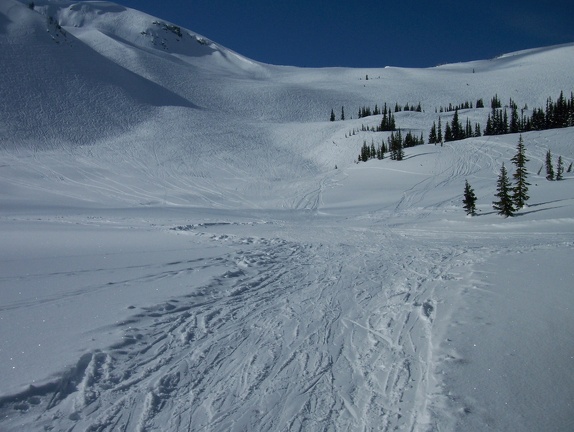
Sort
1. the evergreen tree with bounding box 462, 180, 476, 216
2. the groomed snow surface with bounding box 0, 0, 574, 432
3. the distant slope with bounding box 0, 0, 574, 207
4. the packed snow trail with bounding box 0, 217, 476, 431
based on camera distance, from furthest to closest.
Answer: the distant slope with bounding box 0, 0, 574, 207, the evergreen tree with bounding box 462, 180, 476, 216, the groomed snow surface with bounding box 0, 0, 574, 432, the packed snow trail with bounding box 0, 217, 476, 431

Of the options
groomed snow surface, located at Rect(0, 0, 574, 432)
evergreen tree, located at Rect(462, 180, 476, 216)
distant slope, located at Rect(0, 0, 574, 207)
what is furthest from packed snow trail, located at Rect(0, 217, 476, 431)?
distant slope, located at Rect(0, 0, 574, 207)

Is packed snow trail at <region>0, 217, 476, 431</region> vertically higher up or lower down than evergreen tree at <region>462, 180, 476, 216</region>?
lower down

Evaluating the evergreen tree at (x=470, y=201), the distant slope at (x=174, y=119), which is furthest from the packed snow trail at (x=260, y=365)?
the distant slope at (x=174, y=119)

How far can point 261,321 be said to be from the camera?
5.91m

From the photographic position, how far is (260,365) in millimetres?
4625

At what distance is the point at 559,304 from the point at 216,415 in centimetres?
570

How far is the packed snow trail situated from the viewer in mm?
3666

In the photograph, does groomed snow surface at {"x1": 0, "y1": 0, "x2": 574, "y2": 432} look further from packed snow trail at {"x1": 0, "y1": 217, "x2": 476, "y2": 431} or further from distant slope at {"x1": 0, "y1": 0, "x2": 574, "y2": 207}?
distant slope at {"x1": 0, "y1": 0, "x2": 574, "y2": 207}

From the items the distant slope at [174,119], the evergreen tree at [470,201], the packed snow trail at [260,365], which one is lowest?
the packed snow trail at [260,365]

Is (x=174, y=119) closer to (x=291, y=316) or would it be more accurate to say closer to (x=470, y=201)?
(x=470, y=201)

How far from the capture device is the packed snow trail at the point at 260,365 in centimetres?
367

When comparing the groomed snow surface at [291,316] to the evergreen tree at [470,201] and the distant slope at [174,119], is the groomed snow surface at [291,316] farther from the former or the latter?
the distant slope at [174,119]

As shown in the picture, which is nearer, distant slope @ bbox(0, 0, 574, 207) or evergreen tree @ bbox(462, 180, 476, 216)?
evergreen tree @ bbox(462, 180, 476, 216)

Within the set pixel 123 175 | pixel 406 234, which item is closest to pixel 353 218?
pixel 406 234
